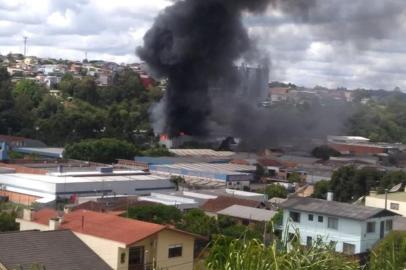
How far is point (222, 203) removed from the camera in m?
31.2

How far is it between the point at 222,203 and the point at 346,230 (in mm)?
10135

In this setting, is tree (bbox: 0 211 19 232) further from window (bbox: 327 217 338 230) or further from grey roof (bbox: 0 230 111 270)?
window (bbox: 327 217 338 230)

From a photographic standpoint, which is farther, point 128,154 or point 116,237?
point 128,154

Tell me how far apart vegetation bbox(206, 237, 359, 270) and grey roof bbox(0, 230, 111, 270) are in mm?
6278

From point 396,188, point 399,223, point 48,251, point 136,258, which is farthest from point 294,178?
point 48,251

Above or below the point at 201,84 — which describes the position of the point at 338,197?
below

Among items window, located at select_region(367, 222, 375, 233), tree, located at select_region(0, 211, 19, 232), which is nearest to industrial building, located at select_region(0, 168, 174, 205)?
tree, located at select_region(0, 211, 19, 232)

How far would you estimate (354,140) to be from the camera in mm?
83000

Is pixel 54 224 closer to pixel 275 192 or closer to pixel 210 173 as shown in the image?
pixel 275 192

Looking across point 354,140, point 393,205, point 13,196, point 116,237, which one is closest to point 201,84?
point 354,140

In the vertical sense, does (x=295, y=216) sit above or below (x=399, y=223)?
above

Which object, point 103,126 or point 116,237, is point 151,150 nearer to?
point 103,126

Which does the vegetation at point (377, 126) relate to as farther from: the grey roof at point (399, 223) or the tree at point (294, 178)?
the grey roof at point (399, 223)

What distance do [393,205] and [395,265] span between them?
21.8 m
